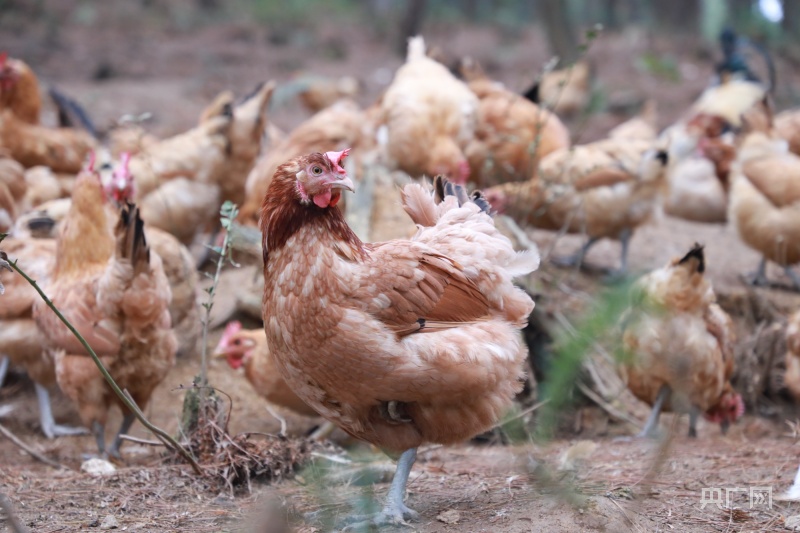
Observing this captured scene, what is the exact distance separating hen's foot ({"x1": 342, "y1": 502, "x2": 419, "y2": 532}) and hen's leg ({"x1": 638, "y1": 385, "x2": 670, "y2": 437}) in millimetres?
2692

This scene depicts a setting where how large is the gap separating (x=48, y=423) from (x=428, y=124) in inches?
175

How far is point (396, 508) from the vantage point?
134 inches

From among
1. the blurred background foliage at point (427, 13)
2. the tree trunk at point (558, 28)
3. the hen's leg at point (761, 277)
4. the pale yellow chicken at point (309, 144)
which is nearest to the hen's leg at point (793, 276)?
the hen's leg at point (761, 277)

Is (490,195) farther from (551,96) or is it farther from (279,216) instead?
(551,96)

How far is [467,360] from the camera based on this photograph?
11.0ft

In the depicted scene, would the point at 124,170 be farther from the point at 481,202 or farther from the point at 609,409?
the point at 609,409

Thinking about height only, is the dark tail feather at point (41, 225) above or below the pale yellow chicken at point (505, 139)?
below

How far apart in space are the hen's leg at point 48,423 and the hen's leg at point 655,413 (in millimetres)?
4103

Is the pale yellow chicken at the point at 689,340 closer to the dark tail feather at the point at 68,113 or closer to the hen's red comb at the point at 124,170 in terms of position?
the hen's red comb at the point at 124,170

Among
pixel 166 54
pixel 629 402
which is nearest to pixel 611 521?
pixel 629 402

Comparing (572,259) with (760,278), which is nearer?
(760,278)

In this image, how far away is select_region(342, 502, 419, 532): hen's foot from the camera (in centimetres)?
328

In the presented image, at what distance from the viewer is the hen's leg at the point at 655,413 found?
18.1 feet

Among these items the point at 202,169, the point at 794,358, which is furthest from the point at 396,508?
the point at 202,169
